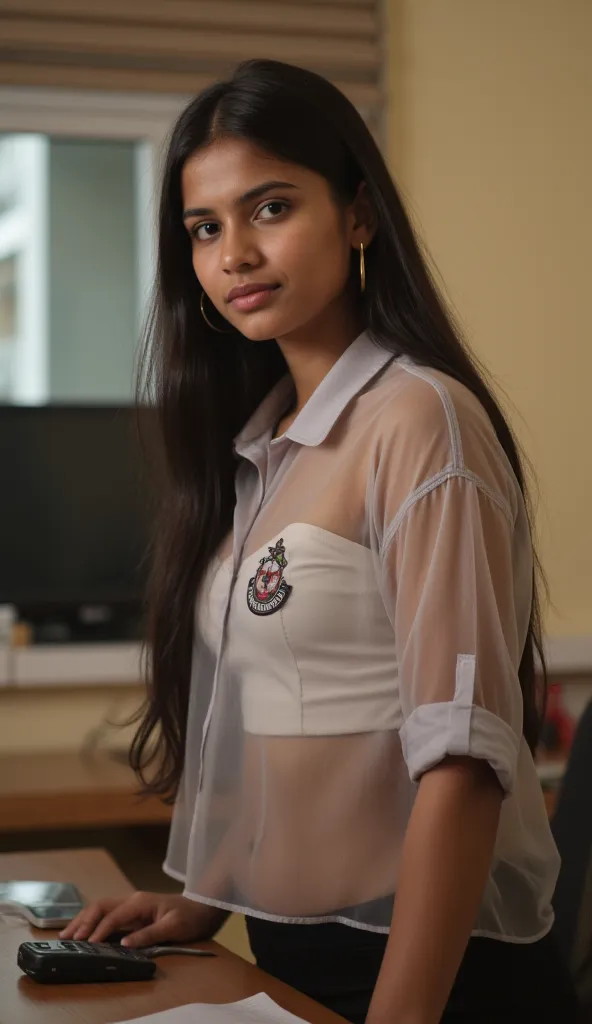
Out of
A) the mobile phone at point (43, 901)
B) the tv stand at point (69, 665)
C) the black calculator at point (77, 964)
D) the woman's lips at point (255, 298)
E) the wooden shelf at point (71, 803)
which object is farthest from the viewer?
the tv stand at point (69, 665)

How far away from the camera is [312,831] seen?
1132 millimetres

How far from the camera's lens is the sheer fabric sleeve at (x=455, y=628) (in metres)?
1.00

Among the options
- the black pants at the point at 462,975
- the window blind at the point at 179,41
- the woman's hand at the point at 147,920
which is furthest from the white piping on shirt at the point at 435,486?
the window blind at the point at 179,41

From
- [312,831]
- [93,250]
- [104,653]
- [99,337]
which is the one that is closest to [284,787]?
[312,831]

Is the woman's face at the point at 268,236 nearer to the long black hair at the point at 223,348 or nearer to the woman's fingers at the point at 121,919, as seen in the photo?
the long black hair at the point at 223,348

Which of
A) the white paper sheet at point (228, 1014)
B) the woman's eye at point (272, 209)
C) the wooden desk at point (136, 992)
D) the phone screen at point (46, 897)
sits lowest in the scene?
the phone screen at point (46, 897)

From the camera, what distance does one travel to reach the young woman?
39.8 inches

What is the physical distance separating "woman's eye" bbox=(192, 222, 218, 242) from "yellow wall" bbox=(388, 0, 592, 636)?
1.76 m

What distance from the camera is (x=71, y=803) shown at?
91.7 inches

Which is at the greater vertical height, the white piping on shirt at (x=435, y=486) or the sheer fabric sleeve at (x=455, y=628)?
the white piping on shirt at (x=435, y=486)

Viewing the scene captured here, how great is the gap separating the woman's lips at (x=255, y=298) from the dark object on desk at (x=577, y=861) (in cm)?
60

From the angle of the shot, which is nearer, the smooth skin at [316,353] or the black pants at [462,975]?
the smooth skin at [316,353]

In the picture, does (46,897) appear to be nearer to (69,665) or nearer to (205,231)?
(205,231)

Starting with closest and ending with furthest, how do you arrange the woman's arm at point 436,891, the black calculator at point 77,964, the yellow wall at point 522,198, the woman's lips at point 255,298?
1. the woman's arm at point 436,891
2. the black calculator at point 77,964
3. the woman's lips at point 255,298
4. the yellow wall at point 522,198
